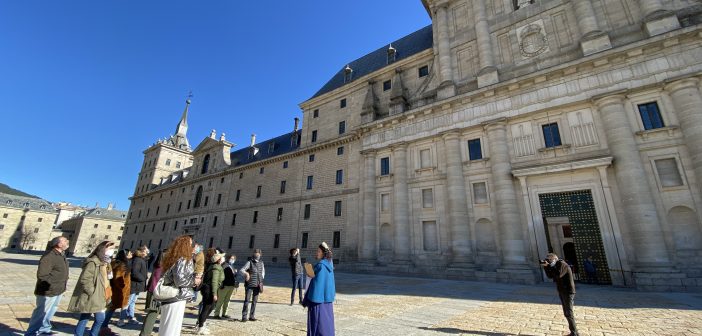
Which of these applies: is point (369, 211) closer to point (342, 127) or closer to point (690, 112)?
point (342, 127)

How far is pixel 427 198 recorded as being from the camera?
21.2 metres

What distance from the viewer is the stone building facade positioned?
561 inches

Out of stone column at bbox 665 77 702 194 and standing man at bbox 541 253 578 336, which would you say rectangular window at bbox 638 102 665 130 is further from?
standing man at bbox 541 253 578 336

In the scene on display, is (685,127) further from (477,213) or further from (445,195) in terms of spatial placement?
(445,195)

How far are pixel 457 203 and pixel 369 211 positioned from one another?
6.91 m

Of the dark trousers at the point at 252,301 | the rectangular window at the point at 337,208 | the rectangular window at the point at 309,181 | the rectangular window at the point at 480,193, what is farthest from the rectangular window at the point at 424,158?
the dark trousers at the point at 252,301

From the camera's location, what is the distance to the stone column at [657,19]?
50.1 ft

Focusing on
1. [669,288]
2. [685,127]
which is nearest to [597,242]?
[669,288]

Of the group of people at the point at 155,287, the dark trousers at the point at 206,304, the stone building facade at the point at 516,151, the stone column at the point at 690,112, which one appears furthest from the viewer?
the stone building facade at the point at 516,151

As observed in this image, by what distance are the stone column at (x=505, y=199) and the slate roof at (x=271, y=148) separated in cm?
2196

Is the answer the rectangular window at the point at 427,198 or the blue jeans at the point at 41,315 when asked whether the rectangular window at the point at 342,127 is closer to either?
the rectangular window at the point at 427,198

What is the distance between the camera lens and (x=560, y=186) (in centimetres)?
1669

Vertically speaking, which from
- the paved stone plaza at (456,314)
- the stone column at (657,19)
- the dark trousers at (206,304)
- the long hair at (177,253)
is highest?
the stone column at (657,19)

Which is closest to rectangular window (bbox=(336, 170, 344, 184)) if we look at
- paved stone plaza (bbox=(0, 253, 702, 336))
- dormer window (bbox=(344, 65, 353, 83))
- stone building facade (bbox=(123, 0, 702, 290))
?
stone building facade (bbox=(123, 0, 702, 290))
